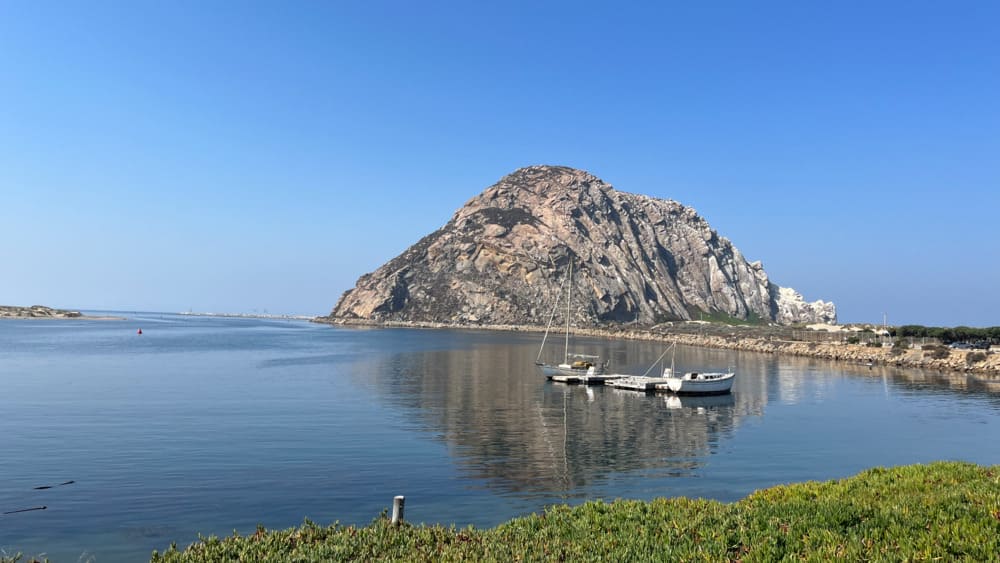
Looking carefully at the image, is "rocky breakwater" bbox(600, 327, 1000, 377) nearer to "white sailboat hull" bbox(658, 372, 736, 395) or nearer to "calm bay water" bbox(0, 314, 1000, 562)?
"white sailboat hull" bbox(658, 372, 736, 395)

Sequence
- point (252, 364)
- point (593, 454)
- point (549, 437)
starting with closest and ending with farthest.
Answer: point (593, 454) → point (549, 437) → point (252, 364)

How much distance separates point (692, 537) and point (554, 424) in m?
33.0

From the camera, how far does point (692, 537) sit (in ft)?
41.7

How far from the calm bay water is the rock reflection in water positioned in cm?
23

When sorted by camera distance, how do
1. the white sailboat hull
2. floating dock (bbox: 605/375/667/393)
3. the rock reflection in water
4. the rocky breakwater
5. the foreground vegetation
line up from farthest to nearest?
the rocky breakwater, floating dock (bbox: 605/375/667/393), the white sailboat hull, the rock reflection in water, the foreground vegetation

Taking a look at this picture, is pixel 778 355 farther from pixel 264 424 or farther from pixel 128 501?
pixel 128 501

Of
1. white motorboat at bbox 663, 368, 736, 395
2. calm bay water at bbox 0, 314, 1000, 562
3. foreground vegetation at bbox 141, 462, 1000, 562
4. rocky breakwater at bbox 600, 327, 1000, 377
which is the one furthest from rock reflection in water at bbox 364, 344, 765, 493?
rocky breakwater at bbox 600, 327, 1000, 377

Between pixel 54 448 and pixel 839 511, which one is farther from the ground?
pixel 839 511

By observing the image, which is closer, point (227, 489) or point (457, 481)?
point (227, 489)

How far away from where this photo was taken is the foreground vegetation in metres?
11.2

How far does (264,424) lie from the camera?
41844mm

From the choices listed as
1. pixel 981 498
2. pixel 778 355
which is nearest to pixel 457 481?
pixel 981 498

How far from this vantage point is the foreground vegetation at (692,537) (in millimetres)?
11219

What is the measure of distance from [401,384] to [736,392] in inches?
1503
